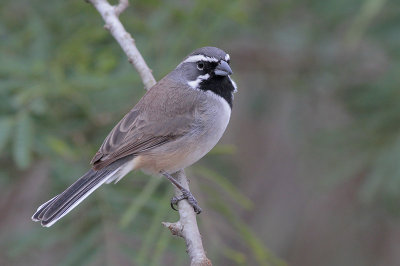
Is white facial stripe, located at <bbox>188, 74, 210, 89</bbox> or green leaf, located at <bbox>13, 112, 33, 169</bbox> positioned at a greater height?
white facial stripe, located at <bbox>188, 74, 210, 89</bbox>

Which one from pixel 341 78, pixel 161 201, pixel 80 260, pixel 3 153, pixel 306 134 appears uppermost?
pixel 341 78

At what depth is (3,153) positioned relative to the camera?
233 inches

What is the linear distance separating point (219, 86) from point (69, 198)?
150 cm

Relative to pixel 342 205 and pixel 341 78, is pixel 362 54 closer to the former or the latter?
pixel 341 78

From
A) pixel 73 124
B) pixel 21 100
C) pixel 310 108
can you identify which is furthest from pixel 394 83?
pixel 21 100

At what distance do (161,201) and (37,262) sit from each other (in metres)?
1.96

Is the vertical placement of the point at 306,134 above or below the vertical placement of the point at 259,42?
below

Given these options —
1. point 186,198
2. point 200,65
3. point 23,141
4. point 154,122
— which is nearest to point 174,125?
point 154,122

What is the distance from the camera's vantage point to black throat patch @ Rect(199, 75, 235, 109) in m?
5.23

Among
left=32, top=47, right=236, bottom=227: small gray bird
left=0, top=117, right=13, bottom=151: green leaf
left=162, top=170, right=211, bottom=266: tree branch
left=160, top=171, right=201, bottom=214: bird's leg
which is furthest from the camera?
left=0, top=117, right=13, bottom=151: green leaf

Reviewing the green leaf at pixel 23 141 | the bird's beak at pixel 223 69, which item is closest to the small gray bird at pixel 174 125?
the bird's beak at pixel 223 69

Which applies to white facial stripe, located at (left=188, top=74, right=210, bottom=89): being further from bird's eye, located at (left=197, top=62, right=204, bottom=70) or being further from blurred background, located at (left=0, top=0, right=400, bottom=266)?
blurred background, located at (left=0, top=0, right=400, bottom=266)

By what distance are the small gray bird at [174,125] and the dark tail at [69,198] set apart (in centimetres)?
3

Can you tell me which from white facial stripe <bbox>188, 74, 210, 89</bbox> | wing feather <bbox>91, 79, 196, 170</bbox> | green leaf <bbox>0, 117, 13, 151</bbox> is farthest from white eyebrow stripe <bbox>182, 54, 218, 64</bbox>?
green leaf <bbox>0, 117, 13, 151</bbox>
